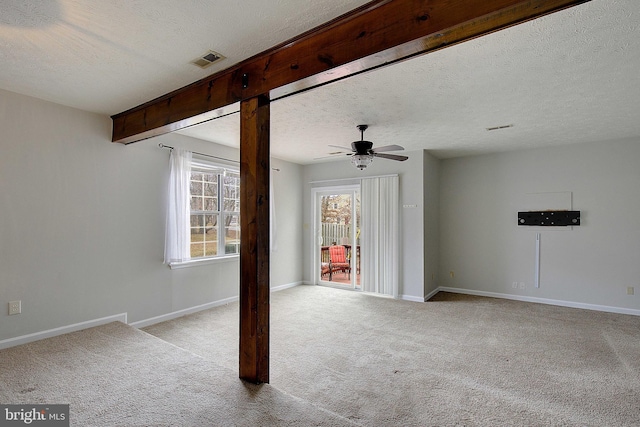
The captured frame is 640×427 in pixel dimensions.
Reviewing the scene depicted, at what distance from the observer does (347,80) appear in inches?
109

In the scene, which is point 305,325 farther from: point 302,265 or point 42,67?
point 42,67

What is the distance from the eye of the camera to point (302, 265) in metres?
6.81

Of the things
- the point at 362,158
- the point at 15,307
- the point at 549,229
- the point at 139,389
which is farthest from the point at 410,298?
the point at 15,307

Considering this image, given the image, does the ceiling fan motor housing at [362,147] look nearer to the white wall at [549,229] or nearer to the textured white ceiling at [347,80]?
the textured white ceiling at [347,80]

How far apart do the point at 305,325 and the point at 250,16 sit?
346 centimetres

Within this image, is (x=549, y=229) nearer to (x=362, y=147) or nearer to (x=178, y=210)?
(x=362, y=147)

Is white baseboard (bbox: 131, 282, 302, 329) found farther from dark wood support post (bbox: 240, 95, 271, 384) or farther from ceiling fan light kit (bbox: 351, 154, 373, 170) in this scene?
ceiling fan light kit (bbox: 351, 154, 373, 170)

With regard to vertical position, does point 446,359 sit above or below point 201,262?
below

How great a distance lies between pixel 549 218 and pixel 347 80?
440cm

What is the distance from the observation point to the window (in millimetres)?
4785

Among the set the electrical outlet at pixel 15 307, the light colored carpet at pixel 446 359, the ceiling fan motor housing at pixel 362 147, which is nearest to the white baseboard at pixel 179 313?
the light colored carpet at pixel 446 359

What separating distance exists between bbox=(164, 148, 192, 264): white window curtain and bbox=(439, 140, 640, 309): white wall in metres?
4.56

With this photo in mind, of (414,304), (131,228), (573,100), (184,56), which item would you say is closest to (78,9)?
(184,56)

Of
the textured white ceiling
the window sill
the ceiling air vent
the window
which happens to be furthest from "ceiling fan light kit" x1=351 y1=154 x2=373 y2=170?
the window sill
